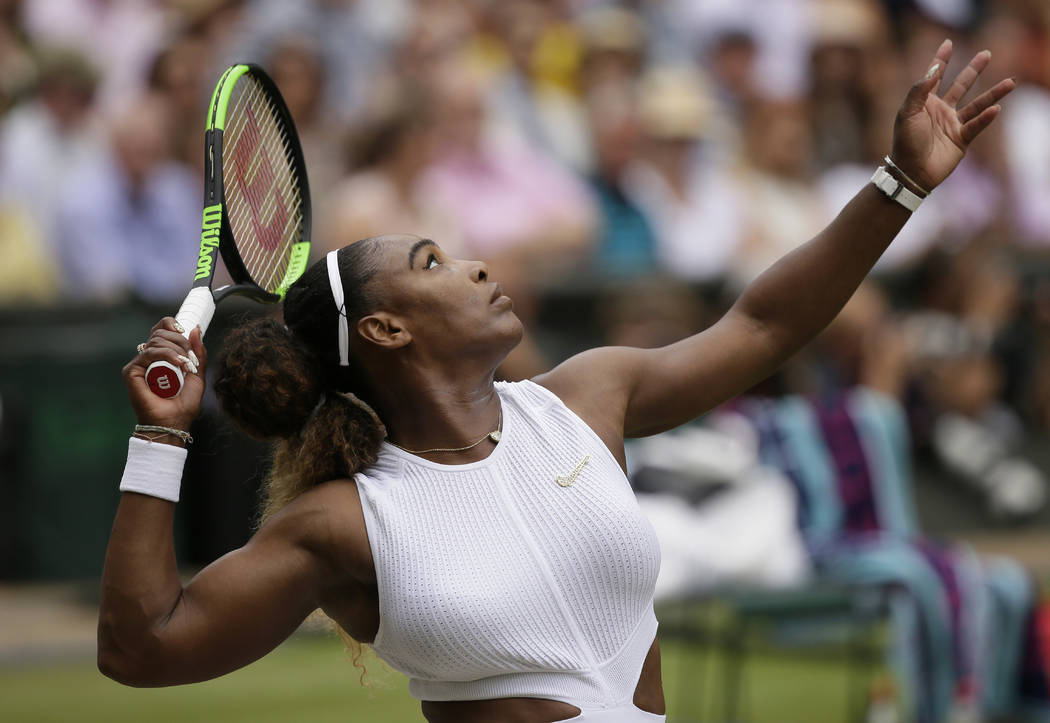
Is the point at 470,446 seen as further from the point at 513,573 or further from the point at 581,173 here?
the point at 581,173

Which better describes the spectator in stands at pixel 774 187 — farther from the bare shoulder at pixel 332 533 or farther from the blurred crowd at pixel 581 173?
the bare shoulder at pixel 332 533

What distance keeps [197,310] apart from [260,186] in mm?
616

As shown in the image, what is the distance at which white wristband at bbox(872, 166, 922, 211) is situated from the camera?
3.00 m

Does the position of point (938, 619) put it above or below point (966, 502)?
below

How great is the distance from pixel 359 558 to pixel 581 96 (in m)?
7.55

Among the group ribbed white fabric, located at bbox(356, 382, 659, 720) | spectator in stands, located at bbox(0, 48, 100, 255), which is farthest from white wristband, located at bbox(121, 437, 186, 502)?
spectator in stands, located at bbox(0, 48, 100, 255)

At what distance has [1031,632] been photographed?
6.16 metres

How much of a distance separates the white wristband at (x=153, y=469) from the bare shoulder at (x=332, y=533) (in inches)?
8.3

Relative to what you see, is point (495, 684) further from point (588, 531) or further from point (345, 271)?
point (345, 271)

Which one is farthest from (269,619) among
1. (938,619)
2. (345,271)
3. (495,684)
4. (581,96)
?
(581,96)

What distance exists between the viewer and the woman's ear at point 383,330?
9.14 ft

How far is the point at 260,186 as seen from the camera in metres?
3.24

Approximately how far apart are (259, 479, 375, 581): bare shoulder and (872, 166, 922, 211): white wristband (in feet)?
4.11

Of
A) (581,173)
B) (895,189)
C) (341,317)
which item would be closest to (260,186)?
(341,317)
